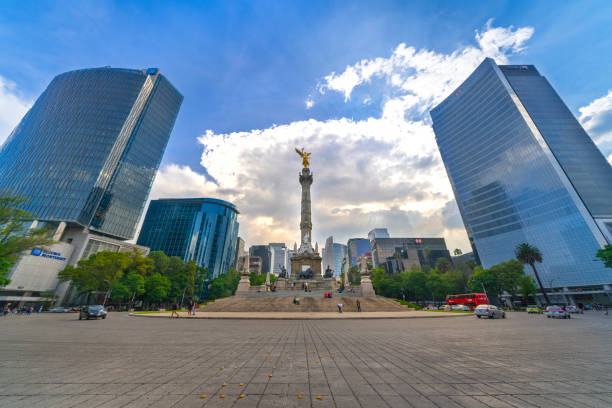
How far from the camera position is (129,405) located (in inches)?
136

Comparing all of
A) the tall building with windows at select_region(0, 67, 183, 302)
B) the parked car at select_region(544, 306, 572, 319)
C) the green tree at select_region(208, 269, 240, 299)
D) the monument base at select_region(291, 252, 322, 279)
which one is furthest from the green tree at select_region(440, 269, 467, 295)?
the tall building with windows at select_region(0, 67, 183, 302)

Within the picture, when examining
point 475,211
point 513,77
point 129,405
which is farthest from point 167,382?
point 513,77

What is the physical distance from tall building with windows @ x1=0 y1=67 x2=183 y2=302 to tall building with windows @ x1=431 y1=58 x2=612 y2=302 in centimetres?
12014

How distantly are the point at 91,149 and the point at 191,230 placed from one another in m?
46.5

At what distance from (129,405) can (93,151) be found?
82.3 metres

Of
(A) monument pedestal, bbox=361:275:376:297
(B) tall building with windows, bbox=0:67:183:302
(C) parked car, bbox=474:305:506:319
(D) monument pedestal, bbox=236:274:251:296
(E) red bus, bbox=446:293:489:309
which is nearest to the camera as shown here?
(C) parked car, bbox=474:305:506:319

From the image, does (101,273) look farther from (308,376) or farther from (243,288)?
(308,376)

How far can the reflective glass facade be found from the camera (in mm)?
57562

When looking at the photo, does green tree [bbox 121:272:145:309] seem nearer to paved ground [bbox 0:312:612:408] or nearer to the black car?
the black car

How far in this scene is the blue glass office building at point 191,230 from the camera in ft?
318

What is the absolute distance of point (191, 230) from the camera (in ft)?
326

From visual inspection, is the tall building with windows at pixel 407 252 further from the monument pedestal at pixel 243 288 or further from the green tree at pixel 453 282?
the monument pedestal at pixel 243 288

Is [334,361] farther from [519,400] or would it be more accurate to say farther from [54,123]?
[54,123]

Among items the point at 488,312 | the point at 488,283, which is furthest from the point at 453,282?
the point at 488,312
